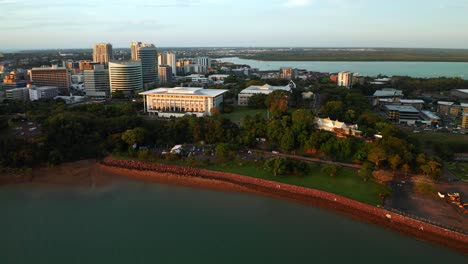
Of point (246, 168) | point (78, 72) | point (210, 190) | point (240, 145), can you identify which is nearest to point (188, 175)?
point (210, 190)

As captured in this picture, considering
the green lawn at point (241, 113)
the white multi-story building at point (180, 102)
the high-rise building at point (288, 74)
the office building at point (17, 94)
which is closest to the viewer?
the green lawn at point (241, 113)

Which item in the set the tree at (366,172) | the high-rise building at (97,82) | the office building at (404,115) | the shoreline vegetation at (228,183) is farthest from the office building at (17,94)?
the office building at (404,115)

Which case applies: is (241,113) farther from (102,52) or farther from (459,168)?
(102,52)

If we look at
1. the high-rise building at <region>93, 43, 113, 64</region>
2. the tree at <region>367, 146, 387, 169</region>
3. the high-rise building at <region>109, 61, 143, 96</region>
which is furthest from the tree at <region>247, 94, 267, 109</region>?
the high-rise building at <region>93, 43, 113, 64</region>

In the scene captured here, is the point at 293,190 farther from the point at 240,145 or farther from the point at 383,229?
the point at 240,145

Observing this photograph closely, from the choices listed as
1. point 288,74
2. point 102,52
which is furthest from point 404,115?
point 102,52

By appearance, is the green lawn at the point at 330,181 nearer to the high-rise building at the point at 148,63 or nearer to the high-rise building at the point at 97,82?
the high-rise building at the point at 97,82
